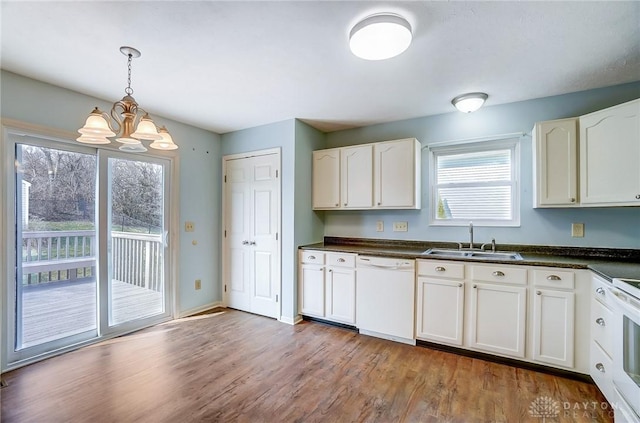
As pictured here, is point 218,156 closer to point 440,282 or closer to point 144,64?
point 144,64

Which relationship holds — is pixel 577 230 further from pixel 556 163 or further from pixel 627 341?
pixel 627 341

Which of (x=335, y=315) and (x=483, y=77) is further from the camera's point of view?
(x=335, y=315)

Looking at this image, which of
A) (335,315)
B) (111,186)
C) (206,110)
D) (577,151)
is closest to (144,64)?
(206,110)

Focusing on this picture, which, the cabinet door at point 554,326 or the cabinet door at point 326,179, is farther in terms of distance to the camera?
the cabinet door at point 326,179

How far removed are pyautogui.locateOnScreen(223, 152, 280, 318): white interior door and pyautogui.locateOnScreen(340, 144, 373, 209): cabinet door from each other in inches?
32.3

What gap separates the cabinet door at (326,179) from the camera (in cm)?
359

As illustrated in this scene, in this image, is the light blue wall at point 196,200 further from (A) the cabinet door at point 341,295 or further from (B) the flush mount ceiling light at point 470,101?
(B) the flush mount ceiling light at point 470,101

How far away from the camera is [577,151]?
97.1 inches

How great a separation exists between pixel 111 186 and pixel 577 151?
439 cm

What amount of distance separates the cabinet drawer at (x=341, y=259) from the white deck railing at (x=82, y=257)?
6.68 ft

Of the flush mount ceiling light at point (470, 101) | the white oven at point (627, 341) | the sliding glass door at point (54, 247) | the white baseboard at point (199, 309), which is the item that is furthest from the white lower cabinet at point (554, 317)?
the sliding glass door at point (54, 247)

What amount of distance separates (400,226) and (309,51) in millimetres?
2248

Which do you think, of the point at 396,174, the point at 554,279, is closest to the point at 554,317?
the point at 554,279

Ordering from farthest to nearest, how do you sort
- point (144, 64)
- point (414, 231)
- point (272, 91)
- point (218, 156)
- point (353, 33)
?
point (218, 156)
point (414, 231)
point (272, 91)
point (144, 64)
point (353, 33)
